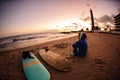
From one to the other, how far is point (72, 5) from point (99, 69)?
10.5ft

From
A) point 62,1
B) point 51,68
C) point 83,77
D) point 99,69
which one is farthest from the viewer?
point 62,1

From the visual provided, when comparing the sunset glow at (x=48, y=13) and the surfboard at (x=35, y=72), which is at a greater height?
the sunset glow at (x=48, y=13)

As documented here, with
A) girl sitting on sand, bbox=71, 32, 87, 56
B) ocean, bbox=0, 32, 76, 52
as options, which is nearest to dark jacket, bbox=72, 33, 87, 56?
girl sitting on sand, bbox=71, 32, 87, 56

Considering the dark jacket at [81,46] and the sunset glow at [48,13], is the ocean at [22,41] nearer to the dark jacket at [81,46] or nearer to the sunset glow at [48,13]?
the sunset glow at [48,13]

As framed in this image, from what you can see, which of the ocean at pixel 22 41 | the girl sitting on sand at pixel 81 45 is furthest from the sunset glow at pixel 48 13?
the girl sitting on sand at pixel 81 45

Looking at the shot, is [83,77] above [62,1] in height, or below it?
below

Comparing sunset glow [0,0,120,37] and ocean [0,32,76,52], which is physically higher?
sunset glow [0,0,120,37]

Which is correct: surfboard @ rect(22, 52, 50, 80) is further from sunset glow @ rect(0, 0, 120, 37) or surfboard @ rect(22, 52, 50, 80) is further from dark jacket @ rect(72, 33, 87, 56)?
sunset glow @ rect(0, 0, 120, 37)

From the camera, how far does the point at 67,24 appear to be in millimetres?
5488

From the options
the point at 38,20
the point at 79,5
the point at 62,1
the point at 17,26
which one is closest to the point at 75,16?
the point at 79,5

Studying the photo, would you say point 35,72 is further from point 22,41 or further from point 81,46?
point 22,41

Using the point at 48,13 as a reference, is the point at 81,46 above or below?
below

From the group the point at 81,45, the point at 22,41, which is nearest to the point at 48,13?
the point at 81,45

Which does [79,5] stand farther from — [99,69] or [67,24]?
[99,69]
